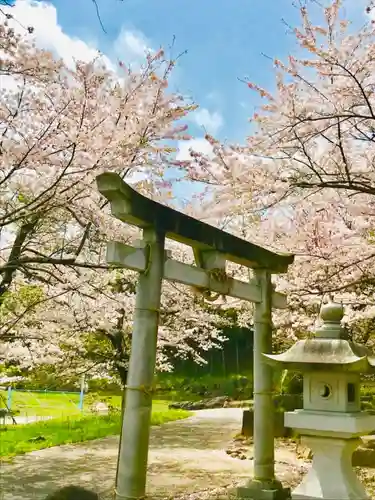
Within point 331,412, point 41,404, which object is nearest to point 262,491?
point 331,412

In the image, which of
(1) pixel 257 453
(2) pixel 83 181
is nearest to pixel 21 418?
(1) pixel 257 453

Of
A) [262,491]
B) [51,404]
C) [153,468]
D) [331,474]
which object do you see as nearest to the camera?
[331,474]

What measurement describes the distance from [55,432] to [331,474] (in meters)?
10.0

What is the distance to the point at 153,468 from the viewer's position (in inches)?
331

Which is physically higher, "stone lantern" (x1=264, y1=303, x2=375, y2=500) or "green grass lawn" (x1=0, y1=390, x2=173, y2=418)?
"stone lantern" (x1=264, y1=303, x2=375, y2=500)

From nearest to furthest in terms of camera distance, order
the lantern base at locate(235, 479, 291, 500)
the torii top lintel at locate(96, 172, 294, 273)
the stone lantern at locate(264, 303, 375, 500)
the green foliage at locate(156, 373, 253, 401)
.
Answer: the stone lantern at locate(264, 303, 375, 500) < the torii top lintel at locate(96, 172, 294, 273) < the lantern base at locate(235, 479, 291, 500) < the green foliage at locate(156, 373, 253, 401)

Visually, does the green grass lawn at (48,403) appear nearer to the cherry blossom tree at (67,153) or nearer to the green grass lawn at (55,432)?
the green grass lawn at (55,432)

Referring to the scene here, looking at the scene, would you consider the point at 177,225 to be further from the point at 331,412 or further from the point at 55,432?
the point at 55,432

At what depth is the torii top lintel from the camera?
12.9 feet

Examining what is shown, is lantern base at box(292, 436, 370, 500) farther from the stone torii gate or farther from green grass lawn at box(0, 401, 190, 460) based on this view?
green grass lawn at box(0, 401, 190, 460)

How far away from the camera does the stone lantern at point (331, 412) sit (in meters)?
Result: 3.78

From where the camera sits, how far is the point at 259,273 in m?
6.10

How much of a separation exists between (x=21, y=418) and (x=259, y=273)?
Answer: 13.0 m

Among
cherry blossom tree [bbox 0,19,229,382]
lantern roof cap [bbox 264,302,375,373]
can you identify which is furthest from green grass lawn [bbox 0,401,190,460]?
lantern roof cap [bbox 264,302,375,373]
